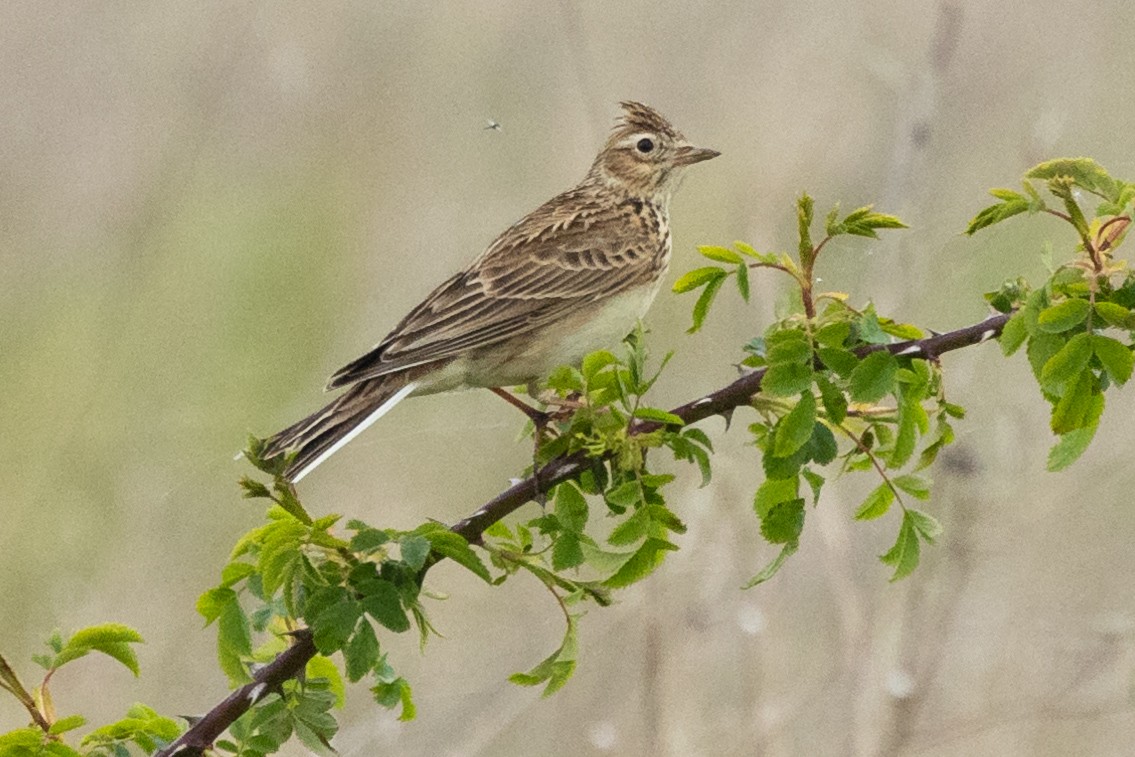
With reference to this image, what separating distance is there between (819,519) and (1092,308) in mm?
2712

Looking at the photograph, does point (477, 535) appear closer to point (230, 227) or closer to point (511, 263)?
point (511, 263)

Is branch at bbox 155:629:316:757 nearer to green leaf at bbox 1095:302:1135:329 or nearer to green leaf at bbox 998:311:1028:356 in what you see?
green leaf at bbox 998:311:1028:356

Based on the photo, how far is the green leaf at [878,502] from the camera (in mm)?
2383

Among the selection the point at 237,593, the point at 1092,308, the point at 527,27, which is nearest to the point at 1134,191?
the point at 1092,308

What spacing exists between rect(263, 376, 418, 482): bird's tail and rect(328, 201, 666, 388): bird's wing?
0.21 ft

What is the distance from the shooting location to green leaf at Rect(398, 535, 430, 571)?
2111 mm

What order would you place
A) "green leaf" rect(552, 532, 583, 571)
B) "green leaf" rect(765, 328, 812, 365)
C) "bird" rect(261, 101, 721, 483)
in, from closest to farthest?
"green leaf" rect(765, 328, 812, 365), "green leaf" rect(552, 532, 583, 571), "bird" rect(261, 101, 721, 483)

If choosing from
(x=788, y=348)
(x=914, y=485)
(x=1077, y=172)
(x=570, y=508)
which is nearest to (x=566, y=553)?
(x=570, y=508)

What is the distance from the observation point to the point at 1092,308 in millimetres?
2125

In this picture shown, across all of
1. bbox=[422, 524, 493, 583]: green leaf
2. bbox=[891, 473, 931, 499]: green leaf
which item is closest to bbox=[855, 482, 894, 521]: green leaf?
bbox=[891, 473, 931, 499]: green leaf

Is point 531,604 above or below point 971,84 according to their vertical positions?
below

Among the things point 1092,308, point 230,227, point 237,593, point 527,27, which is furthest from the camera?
point 527,27

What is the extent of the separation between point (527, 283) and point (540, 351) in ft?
1.03

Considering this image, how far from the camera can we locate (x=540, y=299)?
4.61 meters
